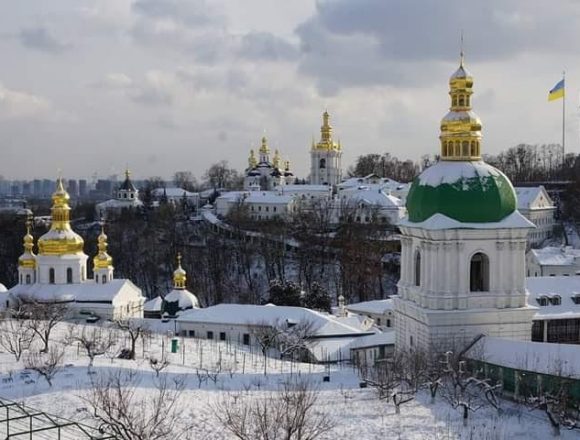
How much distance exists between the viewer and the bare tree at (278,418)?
13.0 meters

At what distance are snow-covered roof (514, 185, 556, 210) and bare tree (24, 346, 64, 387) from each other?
4266cm

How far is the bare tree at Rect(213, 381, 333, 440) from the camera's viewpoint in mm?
12969

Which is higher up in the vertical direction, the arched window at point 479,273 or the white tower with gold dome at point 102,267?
the arched window at point 479,273

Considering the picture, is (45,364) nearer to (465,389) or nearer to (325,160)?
(465,389)

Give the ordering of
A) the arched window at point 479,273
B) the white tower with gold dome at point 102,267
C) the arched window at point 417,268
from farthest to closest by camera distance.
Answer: the white tower with gold dome at point 102,267, the arched window at point 417,268, the arched window at point 479,273

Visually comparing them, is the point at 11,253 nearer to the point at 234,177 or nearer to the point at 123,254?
the point at 123,254

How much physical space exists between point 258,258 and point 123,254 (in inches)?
385

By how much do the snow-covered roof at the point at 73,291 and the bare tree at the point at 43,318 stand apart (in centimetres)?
291

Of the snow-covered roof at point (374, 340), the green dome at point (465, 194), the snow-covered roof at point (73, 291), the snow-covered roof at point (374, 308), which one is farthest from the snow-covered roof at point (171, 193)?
the green dome at point (465, 194)

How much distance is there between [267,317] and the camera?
1256 inches

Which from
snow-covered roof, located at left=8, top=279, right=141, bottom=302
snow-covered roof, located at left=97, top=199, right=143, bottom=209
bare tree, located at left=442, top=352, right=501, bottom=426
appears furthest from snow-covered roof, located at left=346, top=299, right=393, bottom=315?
snow-covered roof, located at left=97, top=199, right=143, bottom=209

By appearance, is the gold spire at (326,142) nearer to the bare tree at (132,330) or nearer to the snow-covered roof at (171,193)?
the snow-covered roof at (171,193)

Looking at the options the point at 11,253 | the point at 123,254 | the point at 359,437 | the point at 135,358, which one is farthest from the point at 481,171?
the point at 11,253

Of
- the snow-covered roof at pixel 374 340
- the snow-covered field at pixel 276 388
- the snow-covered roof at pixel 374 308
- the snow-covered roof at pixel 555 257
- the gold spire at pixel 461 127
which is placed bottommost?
the snow-covered roof at pixel 374 308
